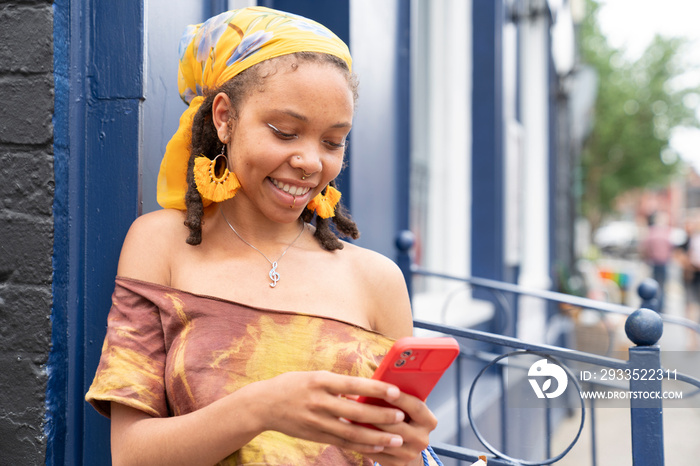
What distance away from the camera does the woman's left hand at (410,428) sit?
110 cm

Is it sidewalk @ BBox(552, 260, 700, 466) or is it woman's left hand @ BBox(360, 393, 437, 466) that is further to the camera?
sidewalk @ BBox(552, 260, 700, 466)

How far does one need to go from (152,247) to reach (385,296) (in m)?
0.55

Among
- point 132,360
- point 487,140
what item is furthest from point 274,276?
point 487,140

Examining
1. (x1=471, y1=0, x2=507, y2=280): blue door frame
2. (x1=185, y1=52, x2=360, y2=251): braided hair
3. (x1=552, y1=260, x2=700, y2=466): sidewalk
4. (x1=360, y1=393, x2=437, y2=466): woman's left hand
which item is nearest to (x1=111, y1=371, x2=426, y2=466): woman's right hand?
(x1=360, y1=393, x2=437, y2=466): woman's left hand

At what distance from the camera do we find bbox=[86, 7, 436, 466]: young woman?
50.6 inches

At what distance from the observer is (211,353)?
135 centimetres

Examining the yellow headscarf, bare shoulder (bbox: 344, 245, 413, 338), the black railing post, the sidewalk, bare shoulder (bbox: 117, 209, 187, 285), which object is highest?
the yellow headscarf

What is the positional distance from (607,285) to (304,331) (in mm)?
9709

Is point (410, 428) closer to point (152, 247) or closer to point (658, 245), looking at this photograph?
point (152, 247)

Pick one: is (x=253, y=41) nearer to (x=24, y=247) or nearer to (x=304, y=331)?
(x=304, y=331)

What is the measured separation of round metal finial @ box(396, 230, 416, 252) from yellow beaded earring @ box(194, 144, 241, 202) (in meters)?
1.68

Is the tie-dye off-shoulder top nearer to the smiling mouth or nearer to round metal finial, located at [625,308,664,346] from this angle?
the smiling mouth

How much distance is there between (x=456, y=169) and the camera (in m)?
5.38

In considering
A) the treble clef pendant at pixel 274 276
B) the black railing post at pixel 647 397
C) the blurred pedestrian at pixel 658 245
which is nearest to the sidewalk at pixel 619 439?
the black railing post at pixel 647 397
